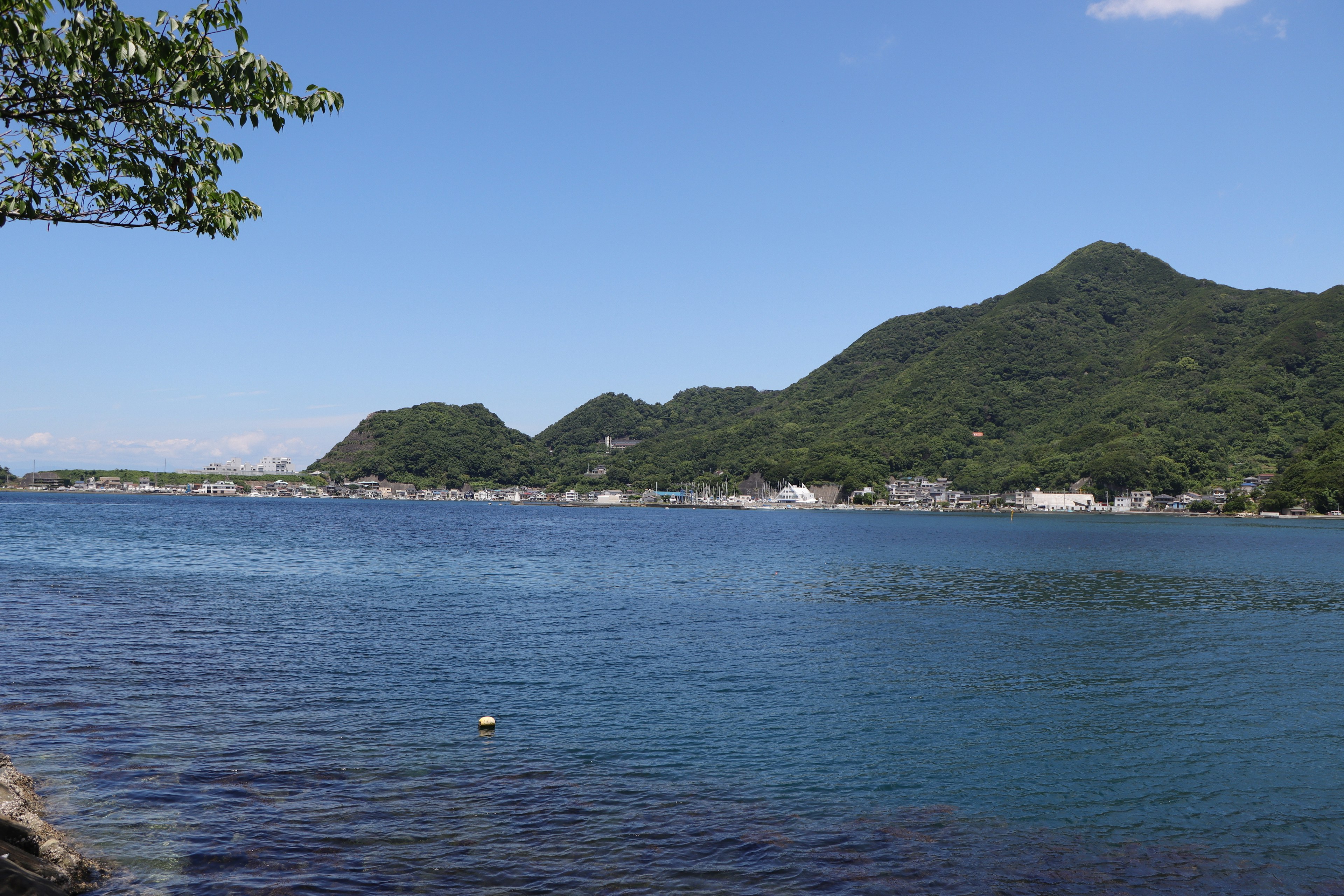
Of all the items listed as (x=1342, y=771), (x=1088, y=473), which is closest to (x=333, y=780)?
(x=1342, y=771)

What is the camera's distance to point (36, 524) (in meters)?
83.9

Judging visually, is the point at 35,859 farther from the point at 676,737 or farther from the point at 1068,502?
the point at 1068,502

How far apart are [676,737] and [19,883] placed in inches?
398

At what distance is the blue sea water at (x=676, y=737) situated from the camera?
10.3 meters

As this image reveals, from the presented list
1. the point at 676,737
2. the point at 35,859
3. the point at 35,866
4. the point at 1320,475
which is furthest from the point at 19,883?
the point at 1320,475

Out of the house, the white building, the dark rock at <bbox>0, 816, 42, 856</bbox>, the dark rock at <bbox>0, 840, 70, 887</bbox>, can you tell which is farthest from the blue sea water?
the white building

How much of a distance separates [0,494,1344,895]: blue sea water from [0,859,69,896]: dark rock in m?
1.59

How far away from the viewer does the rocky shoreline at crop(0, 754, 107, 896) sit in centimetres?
755

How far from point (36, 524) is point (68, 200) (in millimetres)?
93669

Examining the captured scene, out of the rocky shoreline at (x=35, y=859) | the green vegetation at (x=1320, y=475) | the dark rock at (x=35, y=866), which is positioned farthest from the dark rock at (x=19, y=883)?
the green vegetation at (x=1320, y=475)

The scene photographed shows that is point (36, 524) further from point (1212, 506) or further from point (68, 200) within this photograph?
point (1212, 506)

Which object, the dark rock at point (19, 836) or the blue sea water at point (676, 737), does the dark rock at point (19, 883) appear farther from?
the blue sea water at point (676, 737)

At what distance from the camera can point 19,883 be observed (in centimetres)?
746

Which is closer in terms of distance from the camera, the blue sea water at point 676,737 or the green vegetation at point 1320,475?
the blue sea water at point 676,737
